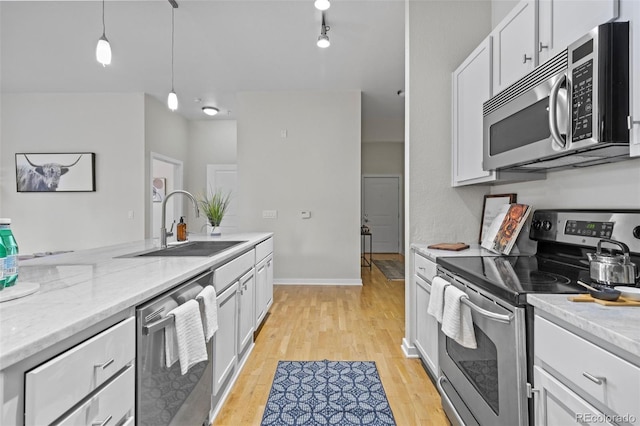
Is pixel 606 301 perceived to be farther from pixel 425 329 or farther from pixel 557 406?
pixel 425 329

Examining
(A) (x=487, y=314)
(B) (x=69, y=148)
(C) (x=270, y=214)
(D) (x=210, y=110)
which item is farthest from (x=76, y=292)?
(B) (x=69, y=148)

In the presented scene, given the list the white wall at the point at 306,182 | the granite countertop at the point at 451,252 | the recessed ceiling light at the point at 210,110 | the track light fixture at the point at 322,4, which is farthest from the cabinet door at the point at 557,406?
the recessed ceiling light at the point at 210,110

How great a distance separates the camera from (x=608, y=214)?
52.2 inches

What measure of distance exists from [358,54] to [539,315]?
353 cm

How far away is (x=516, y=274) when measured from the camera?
1.32 metres

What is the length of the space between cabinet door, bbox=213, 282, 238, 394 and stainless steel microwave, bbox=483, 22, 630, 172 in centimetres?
174

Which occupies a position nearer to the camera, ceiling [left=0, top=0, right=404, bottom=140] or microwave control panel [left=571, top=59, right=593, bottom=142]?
microwave control panel [left=571, top=59, right=593, bottom=142]

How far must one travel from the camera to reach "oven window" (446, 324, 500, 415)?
1168 mm

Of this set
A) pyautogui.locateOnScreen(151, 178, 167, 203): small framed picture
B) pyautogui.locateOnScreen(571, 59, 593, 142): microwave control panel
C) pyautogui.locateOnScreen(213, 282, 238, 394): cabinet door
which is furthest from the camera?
pyautogui.locateOnScreen(151, 178, 167, 203): small framed picture

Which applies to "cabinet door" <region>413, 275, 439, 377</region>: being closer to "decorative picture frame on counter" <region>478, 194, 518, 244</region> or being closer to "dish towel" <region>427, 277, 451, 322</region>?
"dish towel" <region>427, 277, 451, 322</region>

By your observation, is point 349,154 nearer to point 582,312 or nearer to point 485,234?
point 485,234

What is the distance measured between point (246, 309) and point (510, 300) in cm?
174

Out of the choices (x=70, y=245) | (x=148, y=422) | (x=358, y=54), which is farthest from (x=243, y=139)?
(x=148, y=422)

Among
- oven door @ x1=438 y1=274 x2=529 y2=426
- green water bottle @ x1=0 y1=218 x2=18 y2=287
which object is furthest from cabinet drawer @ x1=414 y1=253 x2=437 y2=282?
green water bottle @ x1=0 y1=218 x2=18 y2=287
